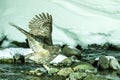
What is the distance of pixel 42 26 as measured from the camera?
33.2ft

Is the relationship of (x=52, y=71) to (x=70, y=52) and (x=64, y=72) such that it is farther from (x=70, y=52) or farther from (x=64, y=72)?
(x=70, y=52)

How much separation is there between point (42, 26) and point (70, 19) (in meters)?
8.44

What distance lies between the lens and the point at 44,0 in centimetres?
1934

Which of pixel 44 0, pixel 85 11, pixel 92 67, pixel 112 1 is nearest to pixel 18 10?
pixel 44 0

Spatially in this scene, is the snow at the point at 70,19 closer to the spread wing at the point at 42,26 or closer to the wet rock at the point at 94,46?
the wet rock at the point at 94,46

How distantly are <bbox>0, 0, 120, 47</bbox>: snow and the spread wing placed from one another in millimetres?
6584

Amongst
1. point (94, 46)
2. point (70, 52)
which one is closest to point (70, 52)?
point (70, 52)

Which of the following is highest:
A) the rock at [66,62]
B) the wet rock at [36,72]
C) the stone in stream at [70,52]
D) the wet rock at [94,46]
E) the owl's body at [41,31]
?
the owl's body at [41,31]

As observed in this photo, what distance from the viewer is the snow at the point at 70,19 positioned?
17328 millimetres

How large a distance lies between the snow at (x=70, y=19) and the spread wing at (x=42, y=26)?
6584 millimetres

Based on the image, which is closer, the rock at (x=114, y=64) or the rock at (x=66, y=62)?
the rock at (x=114, y=64)

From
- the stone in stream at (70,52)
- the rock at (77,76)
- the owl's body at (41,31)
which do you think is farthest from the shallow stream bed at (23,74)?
the owl's body at (41,31)

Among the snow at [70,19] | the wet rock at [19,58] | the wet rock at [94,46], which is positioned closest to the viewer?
the wet rock at [19,58]

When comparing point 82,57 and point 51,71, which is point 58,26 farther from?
point 51,71
